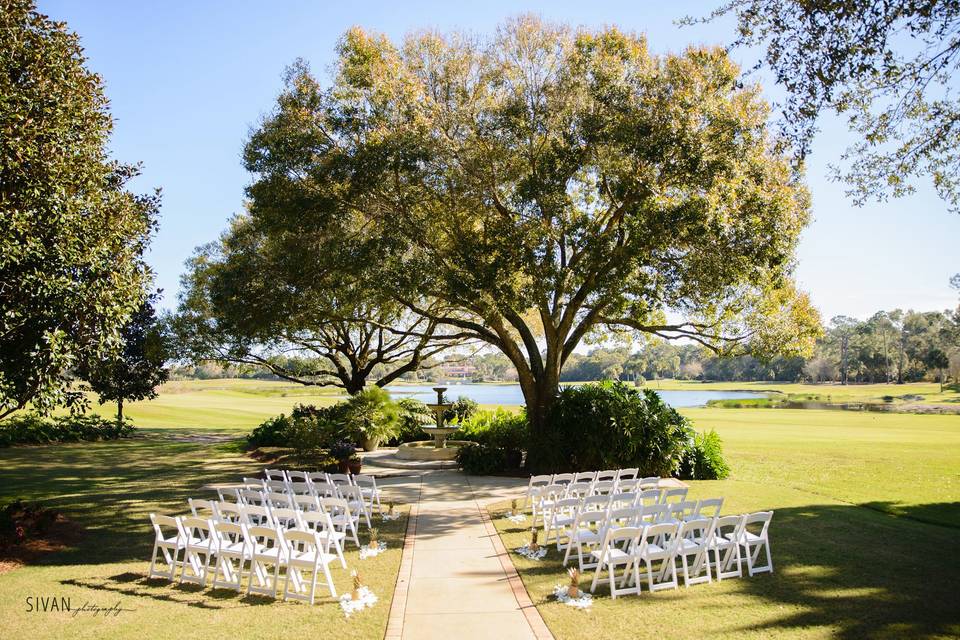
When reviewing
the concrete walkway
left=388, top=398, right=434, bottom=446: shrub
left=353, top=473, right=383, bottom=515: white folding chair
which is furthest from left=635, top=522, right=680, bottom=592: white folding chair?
left=388, top=398, right=434, bottom=446: shrub

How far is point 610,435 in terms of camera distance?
16688 mm

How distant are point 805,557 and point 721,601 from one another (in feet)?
9.64

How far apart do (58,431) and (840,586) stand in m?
30.7

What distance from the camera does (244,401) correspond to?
6041 centimetres

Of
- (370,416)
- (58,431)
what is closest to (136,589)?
(370,416)

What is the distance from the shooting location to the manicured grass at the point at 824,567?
659 centimetres

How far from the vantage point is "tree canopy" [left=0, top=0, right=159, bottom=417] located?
29.1ft

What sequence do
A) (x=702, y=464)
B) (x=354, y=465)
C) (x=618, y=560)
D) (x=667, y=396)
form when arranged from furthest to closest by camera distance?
1. (x=667, y=396)
2. (x=354, y=465)
3. (x=702, y=464)
4. (x=618, y=560)

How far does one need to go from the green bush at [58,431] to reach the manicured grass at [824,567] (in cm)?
2341

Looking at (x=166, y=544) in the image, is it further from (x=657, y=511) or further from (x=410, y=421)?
(x=410, y=421)

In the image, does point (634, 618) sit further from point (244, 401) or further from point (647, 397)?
point (244, 401)

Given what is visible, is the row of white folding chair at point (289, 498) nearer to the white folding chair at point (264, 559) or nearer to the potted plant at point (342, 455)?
the white folding chair at point (264, 559)

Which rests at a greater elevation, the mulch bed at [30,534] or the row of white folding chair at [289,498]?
the row of white folding chair at [289,498]

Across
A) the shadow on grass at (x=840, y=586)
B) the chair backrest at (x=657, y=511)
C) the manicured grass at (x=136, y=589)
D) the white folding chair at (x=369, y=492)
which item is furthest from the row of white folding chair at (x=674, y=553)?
the white folding chair at (x=369, y=492)
